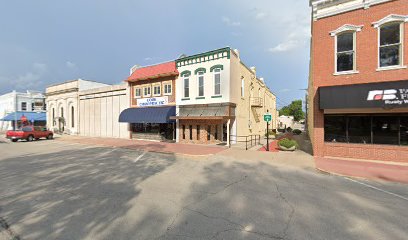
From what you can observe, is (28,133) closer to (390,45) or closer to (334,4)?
(334,4)

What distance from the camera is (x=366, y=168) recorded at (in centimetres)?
940

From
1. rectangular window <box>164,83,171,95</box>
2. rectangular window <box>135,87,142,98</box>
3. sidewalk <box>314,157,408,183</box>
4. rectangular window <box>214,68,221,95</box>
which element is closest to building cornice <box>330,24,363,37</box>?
sidewalk <box>314,157,408,183</box>

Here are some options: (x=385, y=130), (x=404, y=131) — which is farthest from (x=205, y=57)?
(x=404, y=131)

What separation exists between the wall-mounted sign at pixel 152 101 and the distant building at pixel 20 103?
1309 inches

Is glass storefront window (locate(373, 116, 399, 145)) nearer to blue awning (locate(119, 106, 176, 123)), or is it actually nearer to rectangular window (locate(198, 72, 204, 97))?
rectangular window (locate(198, 72, 204, 97))

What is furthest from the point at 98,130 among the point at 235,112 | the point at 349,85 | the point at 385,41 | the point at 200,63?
the point at 385,41

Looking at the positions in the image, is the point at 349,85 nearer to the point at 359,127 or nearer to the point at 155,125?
the point at 359,127

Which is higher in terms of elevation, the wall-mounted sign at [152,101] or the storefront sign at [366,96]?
the wall-mounted sign at [152,101]

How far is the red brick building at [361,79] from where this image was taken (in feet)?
33.3

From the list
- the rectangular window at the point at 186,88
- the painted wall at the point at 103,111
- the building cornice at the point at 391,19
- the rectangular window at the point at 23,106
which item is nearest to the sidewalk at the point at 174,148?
the rectangular window at the point at 186,88

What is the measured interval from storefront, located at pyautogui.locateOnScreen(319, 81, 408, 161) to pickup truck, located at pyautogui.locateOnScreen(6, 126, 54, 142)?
29.1 m

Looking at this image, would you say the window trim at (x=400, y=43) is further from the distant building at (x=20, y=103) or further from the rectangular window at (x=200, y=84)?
the distant building at (x=20, y=103)

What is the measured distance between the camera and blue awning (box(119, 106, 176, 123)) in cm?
1958

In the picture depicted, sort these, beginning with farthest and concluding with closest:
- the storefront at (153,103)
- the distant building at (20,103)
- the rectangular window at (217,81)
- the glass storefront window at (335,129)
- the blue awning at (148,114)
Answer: the distant building at (20,103), the storefront at (153,103), the blue awning at (148,114), the rectangular window at (217,81), the glass storefront window at (335,129)
